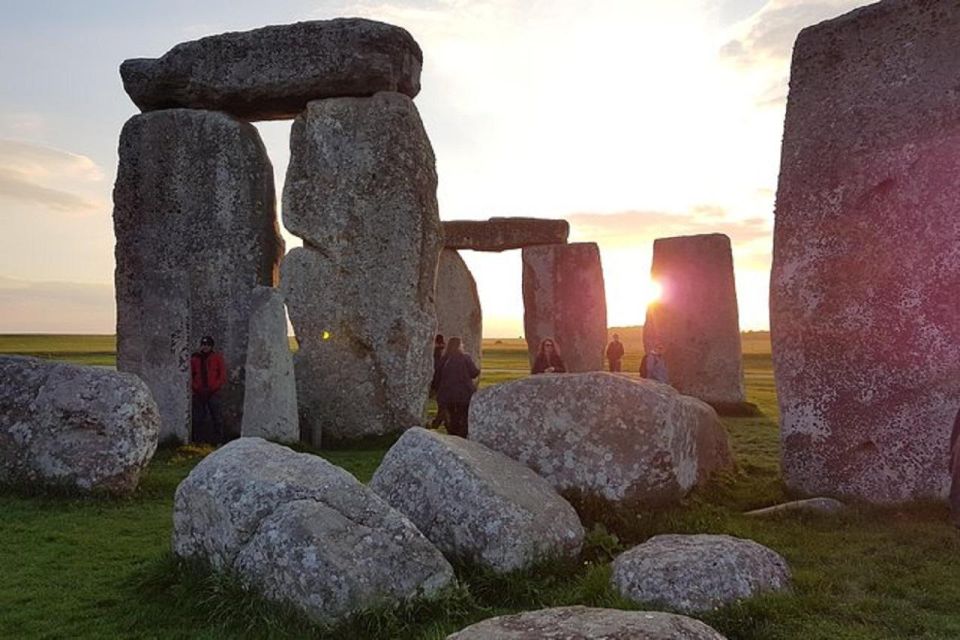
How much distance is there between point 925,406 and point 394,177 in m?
7.86

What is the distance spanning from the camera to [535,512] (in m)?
5.66

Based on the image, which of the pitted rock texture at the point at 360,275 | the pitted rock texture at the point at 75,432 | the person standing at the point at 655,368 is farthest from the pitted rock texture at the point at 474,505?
the person standing at the point at 655,368

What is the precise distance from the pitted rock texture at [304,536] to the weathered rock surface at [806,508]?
3336mm

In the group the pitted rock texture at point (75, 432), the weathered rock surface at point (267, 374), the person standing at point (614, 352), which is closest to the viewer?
the pitted rock texture at point (75, 432)

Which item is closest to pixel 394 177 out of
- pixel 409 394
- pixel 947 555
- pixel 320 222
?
pixel 320 222

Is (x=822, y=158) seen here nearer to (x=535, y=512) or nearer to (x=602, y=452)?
(x=602, y=452)

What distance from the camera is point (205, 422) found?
12812 millimetres

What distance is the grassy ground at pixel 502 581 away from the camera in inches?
183

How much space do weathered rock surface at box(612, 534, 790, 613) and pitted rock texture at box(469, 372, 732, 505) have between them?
144 cm

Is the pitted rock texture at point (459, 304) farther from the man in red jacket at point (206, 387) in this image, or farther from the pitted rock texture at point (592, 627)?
the pitted rock texture at point (592, 627)

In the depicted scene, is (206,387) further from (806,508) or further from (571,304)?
(571,304)

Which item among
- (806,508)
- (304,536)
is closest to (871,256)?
(806,508)

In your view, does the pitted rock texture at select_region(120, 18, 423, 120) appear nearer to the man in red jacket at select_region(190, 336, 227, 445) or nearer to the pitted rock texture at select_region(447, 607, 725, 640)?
the man in red jacket at select_region(190, 336, 227, 445)

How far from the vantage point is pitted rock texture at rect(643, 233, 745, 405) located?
53.0ft
